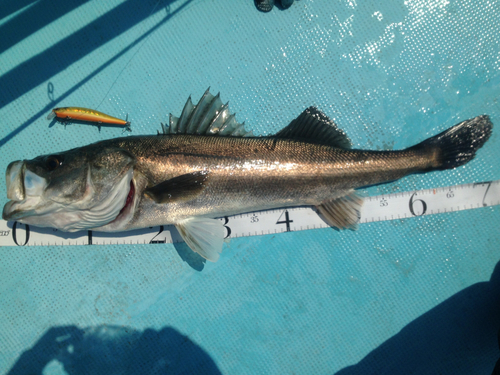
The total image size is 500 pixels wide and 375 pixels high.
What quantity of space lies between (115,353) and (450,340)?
2.77 m

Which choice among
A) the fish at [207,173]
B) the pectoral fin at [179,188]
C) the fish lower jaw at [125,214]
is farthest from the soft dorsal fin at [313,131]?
the fish lower jaw at [125,214]

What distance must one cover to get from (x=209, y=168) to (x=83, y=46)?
1.67 m

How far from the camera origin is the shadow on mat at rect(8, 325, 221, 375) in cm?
253

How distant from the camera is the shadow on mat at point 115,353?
2.53m

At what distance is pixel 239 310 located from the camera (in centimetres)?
253

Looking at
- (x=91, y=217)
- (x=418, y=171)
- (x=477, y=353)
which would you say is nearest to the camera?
(x=91, y=217)

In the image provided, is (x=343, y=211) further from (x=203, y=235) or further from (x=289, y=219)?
(x=203, y=235)

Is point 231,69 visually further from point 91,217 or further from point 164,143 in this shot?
point 91,217

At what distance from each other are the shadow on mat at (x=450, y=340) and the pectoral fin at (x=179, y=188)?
1937 mm

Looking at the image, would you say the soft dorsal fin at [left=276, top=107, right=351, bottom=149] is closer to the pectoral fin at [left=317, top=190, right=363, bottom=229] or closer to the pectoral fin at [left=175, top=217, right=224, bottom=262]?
the pectoral fin at [left=317, top=190, right=363, bottom=229]

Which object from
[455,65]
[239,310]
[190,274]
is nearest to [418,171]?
[455,65]

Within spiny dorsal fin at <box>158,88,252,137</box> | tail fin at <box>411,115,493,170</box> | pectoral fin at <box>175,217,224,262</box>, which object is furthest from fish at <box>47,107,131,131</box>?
tail fin at <box>411,115,493,170</box>

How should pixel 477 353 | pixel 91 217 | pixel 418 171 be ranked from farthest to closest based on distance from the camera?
pixel 477 353, pixel 418 171, pixel 91 217

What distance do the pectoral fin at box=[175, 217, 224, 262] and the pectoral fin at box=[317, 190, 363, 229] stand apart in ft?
2.72
